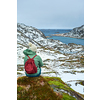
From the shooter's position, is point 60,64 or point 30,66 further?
point 60,64

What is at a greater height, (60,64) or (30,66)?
(30,66)

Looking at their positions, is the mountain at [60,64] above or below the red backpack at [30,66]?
below

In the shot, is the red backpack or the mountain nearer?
the red backpack

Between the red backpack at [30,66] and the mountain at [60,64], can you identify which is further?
the mountain at [60,64]

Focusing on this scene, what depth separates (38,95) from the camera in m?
4.43

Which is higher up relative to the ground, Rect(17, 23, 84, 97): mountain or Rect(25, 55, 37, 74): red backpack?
Rect(25, 55, 37, 74): red backpack
